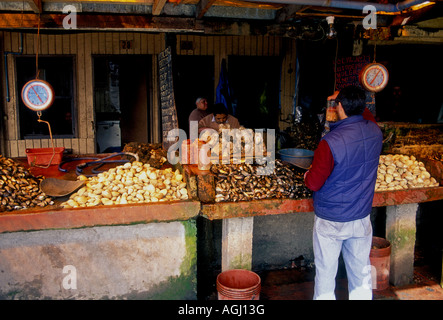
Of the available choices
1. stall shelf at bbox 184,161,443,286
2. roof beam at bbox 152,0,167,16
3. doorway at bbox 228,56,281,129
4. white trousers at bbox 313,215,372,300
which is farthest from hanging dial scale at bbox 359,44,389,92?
doorway at bbox 228,56,281,129

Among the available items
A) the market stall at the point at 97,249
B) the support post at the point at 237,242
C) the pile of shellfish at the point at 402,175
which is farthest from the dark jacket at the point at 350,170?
the market stall at the point at 97,249

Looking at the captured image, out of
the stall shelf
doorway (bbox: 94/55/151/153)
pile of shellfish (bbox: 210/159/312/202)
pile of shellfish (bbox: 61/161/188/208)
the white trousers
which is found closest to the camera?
the white trousers

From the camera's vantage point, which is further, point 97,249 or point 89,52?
point 89,52

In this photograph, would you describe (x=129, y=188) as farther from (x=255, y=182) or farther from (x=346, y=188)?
(x=346, y=188)

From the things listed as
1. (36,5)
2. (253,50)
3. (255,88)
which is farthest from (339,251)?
(253,50)

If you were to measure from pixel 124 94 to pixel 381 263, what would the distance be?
880cm

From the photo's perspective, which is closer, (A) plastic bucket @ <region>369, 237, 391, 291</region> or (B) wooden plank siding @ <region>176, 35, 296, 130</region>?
(A) plastic bucket @ <region>369, 237, 391, 291</region>

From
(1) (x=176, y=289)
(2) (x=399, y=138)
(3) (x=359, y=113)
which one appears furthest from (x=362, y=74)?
(1) (x=176, y=289)

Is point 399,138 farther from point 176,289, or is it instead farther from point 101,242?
point 101,242

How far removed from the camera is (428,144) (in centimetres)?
702

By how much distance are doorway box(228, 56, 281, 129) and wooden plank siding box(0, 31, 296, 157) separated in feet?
0.65

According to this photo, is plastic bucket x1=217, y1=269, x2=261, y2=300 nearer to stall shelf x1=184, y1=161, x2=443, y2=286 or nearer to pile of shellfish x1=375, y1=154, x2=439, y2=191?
stall shelf x1=184, y1=161, x2=443, y2=286

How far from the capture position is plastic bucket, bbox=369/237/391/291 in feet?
14.4

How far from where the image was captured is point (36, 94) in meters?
4.13
